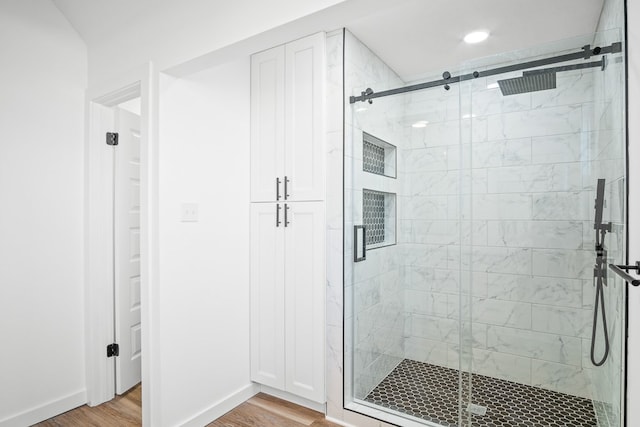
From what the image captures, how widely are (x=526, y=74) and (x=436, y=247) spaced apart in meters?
1.09

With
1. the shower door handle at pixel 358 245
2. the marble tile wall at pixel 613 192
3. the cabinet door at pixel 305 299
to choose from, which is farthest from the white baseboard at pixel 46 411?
the marble tile wall at pixel 613 192

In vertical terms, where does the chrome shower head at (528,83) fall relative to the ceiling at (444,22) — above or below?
below

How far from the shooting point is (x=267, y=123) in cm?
243

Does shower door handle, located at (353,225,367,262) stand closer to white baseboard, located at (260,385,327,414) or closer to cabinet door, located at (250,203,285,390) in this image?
cabinet door, located at (250,203,285,390)

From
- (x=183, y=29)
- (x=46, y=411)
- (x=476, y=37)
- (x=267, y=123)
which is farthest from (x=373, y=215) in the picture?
(x=46, y=411)

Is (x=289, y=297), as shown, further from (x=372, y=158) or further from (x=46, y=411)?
(x=46, y=411)

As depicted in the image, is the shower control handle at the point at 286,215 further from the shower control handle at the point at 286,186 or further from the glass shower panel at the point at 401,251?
the glass shower panel at the point at 401,251

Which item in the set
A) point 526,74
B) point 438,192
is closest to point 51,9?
point 438,192

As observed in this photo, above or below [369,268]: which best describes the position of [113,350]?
below

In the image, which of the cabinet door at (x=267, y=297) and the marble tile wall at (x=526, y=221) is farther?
the cabinet door at (x=267, y=297)

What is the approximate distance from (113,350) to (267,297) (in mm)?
1178

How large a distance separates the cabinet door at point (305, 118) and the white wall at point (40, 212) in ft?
4.78

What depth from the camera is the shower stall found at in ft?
5.64

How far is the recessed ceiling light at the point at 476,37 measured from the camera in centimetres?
234
